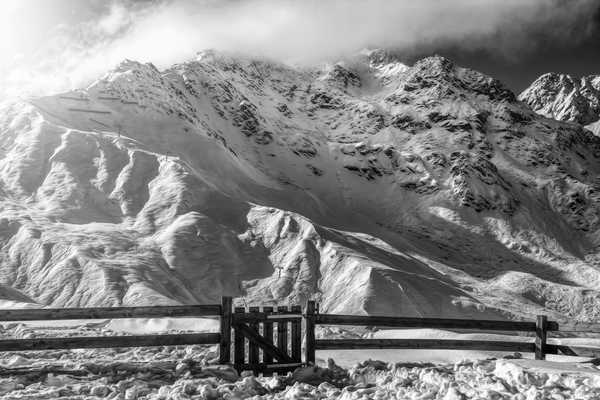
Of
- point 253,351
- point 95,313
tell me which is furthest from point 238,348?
point 95,313

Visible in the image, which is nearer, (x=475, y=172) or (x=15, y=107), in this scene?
(x=15, y=107)

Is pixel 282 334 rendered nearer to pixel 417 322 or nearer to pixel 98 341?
pixel 417 322

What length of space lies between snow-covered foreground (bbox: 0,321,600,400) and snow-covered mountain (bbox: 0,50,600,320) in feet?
104

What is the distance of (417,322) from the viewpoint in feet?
43.5

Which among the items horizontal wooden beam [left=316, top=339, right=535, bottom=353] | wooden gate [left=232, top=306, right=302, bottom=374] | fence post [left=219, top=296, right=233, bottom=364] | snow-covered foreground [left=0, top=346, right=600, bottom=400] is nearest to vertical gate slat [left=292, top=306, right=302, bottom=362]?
wooden gate [left=232, top=306, right=302, bottom=374]

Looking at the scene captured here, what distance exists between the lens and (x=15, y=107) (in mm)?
99250

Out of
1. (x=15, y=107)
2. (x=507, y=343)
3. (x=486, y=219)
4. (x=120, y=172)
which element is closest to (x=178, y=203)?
(x=120, y=172)

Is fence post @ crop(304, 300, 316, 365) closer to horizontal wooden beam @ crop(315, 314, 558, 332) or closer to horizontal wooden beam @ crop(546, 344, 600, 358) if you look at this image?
horizontal wooden beam @ crop(315, 314, 558, 332)

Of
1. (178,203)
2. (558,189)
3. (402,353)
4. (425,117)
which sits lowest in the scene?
(402,353)

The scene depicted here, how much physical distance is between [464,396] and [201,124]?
448 ft

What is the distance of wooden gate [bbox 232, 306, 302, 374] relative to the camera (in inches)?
479

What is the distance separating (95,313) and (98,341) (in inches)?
24.0

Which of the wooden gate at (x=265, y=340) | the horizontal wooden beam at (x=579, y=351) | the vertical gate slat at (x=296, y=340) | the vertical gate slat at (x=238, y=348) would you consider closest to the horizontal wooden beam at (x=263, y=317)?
the wooden gate at (x=265, y=340)

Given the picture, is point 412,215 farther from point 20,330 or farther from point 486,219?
point 20,330
